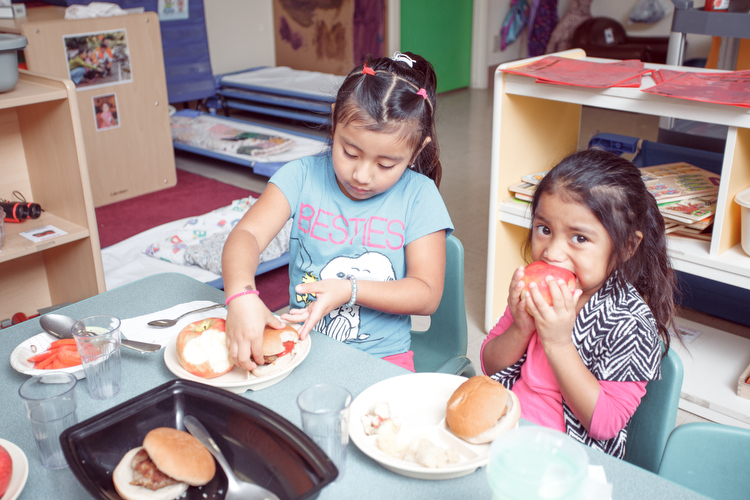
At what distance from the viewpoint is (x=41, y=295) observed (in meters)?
2.50

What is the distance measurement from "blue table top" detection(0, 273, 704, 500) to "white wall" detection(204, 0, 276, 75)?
4.47m

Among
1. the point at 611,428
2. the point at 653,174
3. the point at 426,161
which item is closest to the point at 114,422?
the point at 611,428

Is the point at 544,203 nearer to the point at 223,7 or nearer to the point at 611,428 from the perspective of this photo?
the point at 611,428

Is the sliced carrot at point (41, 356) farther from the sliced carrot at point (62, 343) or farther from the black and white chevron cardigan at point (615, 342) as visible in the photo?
the black and white chevron cardigan at point (615, 342)

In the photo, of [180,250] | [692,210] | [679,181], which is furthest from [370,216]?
[180,250]

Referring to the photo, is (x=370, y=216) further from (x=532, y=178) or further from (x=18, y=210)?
(x=18, y=210)

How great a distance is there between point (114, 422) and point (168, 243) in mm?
2250

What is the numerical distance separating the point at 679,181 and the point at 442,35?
16.6 ft

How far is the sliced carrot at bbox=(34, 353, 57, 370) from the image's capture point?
103 centimetres

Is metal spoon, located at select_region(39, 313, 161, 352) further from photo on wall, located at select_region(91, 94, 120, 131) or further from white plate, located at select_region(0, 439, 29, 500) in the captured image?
photo on wall, located at select_region(91, 94, 120, 131)

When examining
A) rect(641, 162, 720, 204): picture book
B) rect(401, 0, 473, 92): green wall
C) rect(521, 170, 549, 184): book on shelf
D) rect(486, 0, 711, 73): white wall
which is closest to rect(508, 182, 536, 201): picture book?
rect(521, 170, 549, 184): book on shelf

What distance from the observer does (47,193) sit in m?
2.25

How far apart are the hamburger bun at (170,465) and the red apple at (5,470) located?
0.13m

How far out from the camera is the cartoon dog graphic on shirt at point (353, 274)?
52.1 inches
